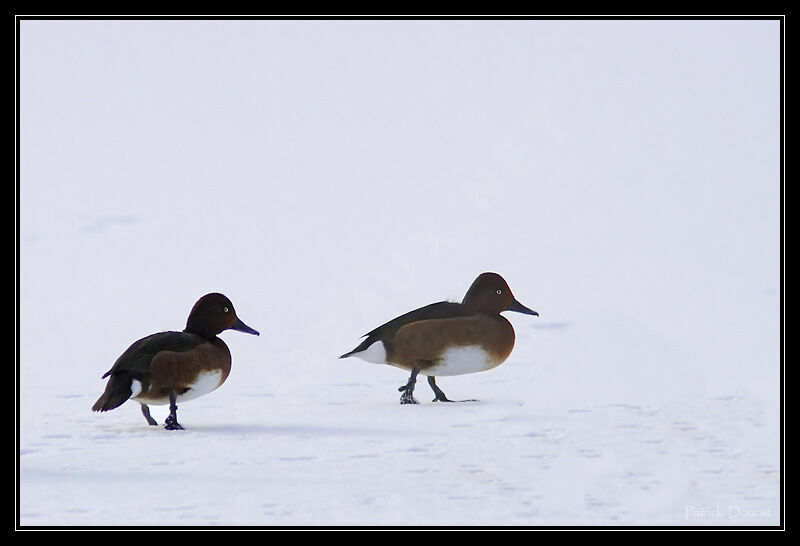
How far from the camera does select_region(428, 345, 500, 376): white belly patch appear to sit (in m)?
7.08

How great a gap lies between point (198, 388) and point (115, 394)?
474 millimetres

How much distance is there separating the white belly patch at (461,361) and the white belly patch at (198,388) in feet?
4.77

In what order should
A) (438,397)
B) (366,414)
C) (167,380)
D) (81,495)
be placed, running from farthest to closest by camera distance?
1. (438,397)
2. (366,414)
3. (167,380)
4. (81,495)

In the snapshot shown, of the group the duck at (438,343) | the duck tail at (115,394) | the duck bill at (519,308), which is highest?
the duck bill at (519,308)

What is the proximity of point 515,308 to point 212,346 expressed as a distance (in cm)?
225

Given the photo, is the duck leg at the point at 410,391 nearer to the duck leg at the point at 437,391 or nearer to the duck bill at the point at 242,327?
the duck leg at the point at 437,391

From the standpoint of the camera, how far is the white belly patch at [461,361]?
7.08 m

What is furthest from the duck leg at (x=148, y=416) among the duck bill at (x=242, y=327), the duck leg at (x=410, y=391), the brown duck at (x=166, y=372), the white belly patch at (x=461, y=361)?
the white belly patch at (x=461, y=361)

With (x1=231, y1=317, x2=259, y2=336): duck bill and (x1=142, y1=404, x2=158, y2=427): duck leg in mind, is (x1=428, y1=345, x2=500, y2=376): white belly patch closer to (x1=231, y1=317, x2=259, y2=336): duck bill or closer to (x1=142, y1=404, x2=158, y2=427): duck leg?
(x1=231, y1=317, x2=259, y2=336): duck bill

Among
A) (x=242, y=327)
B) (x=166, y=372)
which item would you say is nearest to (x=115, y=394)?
(x=166, y=372)

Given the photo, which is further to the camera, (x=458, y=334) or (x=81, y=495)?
(x=458, y=334)
